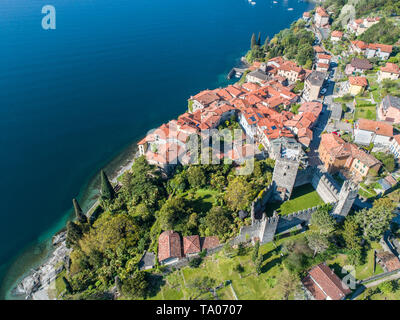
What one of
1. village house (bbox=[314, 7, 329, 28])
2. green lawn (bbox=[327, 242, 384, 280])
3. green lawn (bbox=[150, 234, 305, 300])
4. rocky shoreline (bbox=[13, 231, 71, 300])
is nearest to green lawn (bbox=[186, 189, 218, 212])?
green lawn (bbox=[150, 234, 305, 300])

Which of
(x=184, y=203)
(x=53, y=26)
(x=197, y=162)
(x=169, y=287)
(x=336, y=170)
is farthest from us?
(x=53, y=26)

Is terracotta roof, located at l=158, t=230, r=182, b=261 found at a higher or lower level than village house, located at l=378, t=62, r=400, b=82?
lower

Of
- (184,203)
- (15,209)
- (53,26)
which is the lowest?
(15,209)

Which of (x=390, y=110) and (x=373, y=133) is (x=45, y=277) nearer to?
(x=373, y=133)

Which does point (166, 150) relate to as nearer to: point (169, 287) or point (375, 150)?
point (169, 287)

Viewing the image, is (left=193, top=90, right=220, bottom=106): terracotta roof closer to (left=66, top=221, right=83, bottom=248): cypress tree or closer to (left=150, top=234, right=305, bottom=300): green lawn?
(left=66, top=221, right=83, bottom=248): cypress tree

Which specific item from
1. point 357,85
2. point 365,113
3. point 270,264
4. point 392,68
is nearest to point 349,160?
point 365,113

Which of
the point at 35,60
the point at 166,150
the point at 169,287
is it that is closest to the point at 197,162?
the point at 166,150
